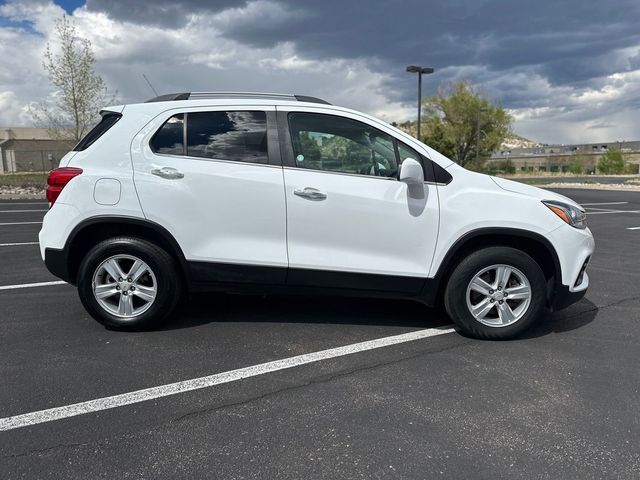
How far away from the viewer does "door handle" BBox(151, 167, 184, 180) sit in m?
3.92

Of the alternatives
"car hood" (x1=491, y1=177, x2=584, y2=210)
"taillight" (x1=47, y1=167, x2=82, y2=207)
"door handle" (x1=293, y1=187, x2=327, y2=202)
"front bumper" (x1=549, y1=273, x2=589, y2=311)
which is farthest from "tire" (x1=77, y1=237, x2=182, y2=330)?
"front bumper" (x1=549, y1=273, x2=589, y2=311)

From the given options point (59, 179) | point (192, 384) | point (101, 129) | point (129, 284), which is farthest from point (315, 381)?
point (101, 129)

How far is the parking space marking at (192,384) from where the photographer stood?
2850 millimetres

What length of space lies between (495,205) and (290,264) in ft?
5.58

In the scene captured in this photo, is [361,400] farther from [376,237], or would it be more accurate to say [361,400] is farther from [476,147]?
[476,147]

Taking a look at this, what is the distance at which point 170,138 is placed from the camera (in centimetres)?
404

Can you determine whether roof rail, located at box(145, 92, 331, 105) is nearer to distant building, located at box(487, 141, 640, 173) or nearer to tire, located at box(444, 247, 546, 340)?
tire, located at box(444, 247, 546, 340)

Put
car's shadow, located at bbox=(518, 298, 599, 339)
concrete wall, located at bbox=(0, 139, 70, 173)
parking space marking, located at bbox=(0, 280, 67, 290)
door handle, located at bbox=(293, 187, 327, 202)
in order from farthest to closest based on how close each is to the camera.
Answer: concrete wall, located at bbox=(0, 139, 70, 173) < parking space marking, located at bbox=(0, 280, 67, 290) < car's shadow, located at bbox=(518, 298, 599, 339) < door handle, located at bbox=(293, 187, 327, 202)

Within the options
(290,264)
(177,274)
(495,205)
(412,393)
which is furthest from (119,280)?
(495,205)

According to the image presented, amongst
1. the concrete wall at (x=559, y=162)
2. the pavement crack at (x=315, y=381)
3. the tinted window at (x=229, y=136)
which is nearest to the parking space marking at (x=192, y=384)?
the pavement crack at (x=315, y=381)

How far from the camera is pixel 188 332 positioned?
13.8ft

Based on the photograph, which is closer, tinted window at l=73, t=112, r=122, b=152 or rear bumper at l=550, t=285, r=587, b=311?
rear bumper at l=550, t=285, r=587, b=311

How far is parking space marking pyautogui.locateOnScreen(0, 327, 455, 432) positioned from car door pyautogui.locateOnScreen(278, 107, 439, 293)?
46 cm

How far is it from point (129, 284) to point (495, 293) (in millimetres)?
3012
